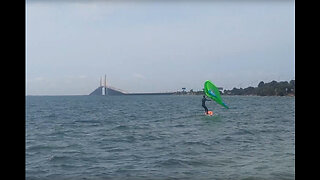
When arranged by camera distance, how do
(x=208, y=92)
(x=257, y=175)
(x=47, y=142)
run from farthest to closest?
(x=208, y=92) → (x=47, y=142) → (x=257, y=175)

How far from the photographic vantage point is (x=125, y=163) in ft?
18.2

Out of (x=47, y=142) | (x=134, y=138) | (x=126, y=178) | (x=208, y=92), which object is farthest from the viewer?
(x=208, y=92)

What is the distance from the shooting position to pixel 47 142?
835 cm

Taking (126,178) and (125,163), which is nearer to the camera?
(126,178)
